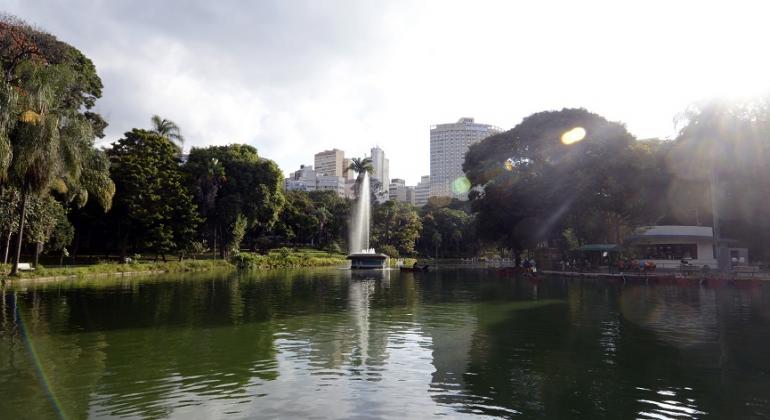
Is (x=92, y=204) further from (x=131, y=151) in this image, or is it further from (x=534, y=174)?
(x=534, y=174)

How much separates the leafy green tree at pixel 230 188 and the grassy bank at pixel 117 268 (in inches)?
325

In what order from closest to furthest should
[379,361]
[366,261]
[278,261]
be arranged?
[379,361] → [366,261] → [278,261]

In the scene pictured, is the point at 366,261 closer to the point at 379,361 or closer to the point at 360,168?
the point at 360,168

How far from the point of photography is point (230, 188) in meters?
67.9

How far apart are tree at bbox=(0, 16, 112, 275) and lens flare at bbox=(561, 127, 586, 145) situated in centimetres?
4694

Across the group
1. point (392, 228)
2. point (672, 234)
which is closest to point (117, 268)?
point (672, 234)

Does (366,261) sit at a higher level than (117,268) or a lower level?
higher

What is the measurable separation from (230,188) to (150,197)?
14156mm

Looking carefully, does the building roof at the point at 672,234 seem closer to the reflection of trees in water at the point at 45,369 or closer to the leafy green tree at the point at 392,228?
the leafy green tree at the point at 392,228

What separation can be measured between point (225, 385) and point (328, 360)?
10.0 ft

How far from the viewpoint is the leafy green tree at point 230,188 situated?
214ft

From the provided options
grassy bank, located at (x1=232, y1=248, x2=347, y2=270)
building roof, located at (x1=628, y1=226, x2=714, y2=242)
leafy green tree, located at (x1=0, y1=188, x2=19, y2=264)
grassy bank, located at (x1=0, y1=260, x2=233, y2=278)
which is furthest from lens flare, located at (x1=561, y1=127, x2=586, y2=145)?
leafy green tree, located at (x1=0, y1=188, x2=19, y2=264)

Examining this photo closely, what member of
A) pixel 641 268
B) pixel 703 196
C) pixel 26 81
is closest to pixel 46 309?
pixel 26 81

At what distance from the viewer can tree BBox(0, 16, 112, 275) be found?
30453 mm
